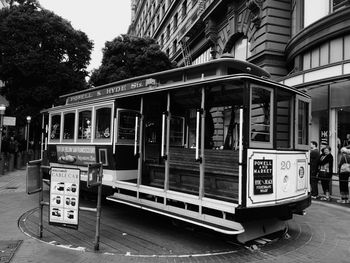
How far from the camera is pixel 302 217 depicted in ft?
29.5

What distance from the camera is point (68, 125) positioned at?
10.3m

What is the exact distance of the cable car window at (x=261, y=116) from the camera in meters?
6.09

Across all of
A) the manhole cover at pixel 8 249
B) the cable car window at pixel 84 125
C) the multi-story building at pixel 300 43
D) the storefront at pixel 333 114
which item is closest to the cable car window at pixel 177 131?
the cable car window at pixel 84 125

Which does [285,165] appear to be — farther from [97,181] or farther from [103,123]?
[103,123]

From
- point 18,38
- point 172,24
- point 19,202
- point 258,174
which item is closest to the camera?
point 258,174

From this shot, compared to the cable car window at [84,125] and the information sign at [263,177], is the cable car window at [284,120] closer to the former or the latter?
the information sign at [263,177]

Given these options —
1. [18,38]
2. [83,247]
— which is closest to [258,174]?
[83,247]

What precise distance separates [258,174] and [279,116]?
6.01ft

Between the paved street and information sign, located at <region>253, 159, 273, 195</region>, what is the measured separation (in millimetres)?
1068

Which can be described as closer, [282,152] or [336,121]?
[282,152]

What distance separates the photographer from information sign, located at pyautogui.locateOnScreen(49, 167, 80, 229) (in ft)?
20.2

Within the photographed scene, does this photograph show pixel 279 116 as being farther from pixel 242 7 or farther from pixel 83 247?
pixel 242 7

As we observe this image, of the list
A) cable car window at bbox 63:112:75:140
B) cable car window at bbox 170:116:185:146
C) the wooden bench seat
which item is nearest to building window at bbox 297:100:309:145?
the wooden bench seat

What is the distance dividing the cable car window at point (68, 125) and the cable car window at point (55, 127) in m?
0.40
